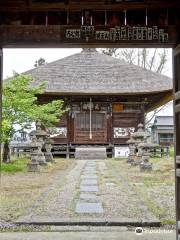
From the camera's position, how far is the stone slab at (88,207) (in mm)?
6773

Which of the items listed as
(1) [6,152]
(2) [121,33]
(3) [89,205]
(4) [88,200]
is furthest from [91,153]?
(2) [121,33]

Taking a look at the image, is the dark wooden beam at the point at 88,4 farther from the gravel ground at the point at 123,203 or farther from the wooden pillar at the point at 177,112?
the gravel ground at the point at 123,203

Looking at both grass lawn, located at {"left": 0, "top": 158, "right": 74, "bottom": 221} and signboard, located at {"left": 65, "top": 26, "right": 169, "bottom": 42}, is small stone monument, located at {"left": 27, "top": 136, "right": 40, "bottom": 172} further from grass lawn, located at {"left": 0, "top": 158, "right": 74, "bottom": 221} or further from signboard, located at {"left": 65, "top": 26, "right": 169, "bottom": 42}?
signboard, located at {"left": 65, "top": 26, "right": 169, "bottom": 42}

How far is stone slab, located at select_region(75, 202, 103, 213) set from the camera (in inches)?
267

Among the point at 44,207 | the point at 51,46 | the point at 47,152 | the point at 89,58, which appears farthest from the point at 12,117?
the point at 89,58

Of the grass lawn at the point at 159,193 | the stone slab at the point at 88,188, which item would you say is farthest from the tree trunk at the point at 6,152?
the stone slab at the point at 88,188

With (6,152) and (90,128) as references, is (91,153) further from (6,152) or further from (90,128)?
(6,152)

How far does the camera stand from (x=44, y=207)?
730cm

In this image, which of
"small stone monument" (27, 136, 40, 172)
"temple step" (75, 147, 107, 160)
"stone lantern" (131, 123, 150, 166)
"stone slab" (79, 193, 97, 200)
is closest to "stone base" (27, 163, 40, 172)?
"small stone monument" (27, 136, 40, 172)

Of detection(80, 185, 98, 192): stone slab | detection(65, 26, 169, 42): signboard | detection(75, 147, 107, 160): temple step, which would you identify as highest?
detection(65, 26, 169, 42): signboard

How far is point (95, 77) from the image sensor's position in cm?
2591

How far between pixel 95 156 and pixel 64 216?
1708 centimetres

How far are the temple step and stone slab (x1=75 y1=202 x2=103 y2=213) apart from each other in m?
15.8

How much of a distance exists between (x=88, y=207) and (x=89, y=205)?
220 millimetres
